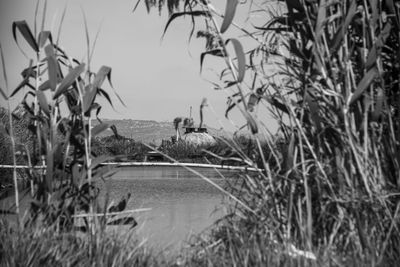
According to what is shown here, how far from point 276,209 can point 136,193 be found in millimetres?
4830

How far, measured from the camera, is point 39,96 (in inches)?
89.5

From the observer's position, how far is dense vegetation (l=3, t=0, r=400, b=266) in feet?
6.10

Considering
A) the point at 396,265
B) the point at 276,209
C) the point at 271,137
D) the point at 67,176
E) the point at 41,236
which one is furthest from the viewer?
the point at 67,176

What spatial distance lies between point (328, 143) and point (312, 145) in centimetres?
6

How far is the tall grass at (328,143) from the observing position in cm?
189

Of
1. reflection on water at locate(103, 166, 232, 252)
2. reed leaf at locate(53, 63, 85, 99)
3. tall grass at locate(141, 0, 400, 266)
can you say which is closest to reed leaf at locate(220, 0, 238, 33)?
tall grass at locate(141, 0, 400, 266)

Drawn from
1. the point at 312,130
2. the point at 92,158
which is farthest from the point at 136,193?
the point at 312,130

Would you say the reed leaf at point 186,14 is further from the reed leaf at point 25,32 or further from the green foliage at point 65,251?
the green foliage at point 65,251

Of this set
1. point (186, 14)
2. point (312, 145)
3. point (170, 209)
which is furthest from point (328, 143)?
point (170, 209)

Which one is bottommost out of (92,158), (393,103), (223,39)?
(92,158)

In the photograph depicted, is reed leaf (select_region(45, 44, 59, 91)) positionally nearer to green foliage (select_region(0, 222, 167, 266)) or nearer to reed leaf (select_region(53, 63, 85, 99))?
reed leaf (select_region(53, 63, 85, 99))

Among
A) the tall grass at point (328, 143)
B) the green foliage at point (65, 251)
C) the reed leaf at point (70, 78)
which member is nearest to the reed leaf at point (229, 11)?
the tall grass at point (328, 143)

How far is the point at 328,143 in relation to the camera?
206 cm

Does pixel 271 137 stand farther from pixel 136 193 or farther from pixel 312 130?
pixel 136 193
